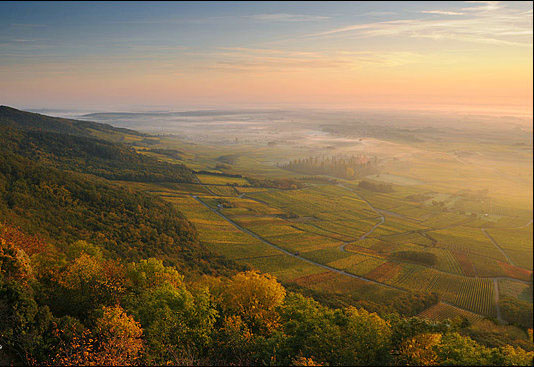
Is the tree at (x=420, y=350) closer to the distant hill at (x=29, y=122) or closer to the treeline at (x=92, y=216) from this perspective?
the treeline at (x=92, y=216)

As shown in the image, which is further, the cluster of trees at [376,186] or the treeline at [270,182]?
the cluster of trees at [376,186]

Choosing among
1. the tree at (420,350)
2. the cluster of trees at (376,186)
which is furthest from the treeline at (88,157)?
the tree at (420,350)

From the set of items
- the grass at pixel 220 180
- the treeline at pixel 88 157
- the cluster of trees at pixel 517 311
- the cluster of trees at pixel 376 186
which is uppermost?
the treeline at pixel 88 157

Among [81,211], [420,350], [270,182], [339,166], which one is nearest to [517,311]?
[420,350]

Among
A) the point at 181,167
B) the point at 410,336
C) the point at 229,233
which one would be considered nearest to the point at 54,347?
the point at 410,336

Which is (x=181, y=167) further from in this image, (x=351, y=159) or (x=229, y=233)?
(x=351, y=159)

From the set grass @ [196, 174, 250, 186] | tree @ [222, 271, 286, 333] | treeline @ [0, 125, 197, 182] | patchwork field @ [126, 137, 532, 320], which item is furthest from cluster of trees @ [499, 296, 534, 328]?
treeline @ [0, 125, 197, 182]

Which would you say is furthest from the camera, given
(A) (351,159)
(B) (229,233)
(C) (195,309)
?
(A) (351,159)
